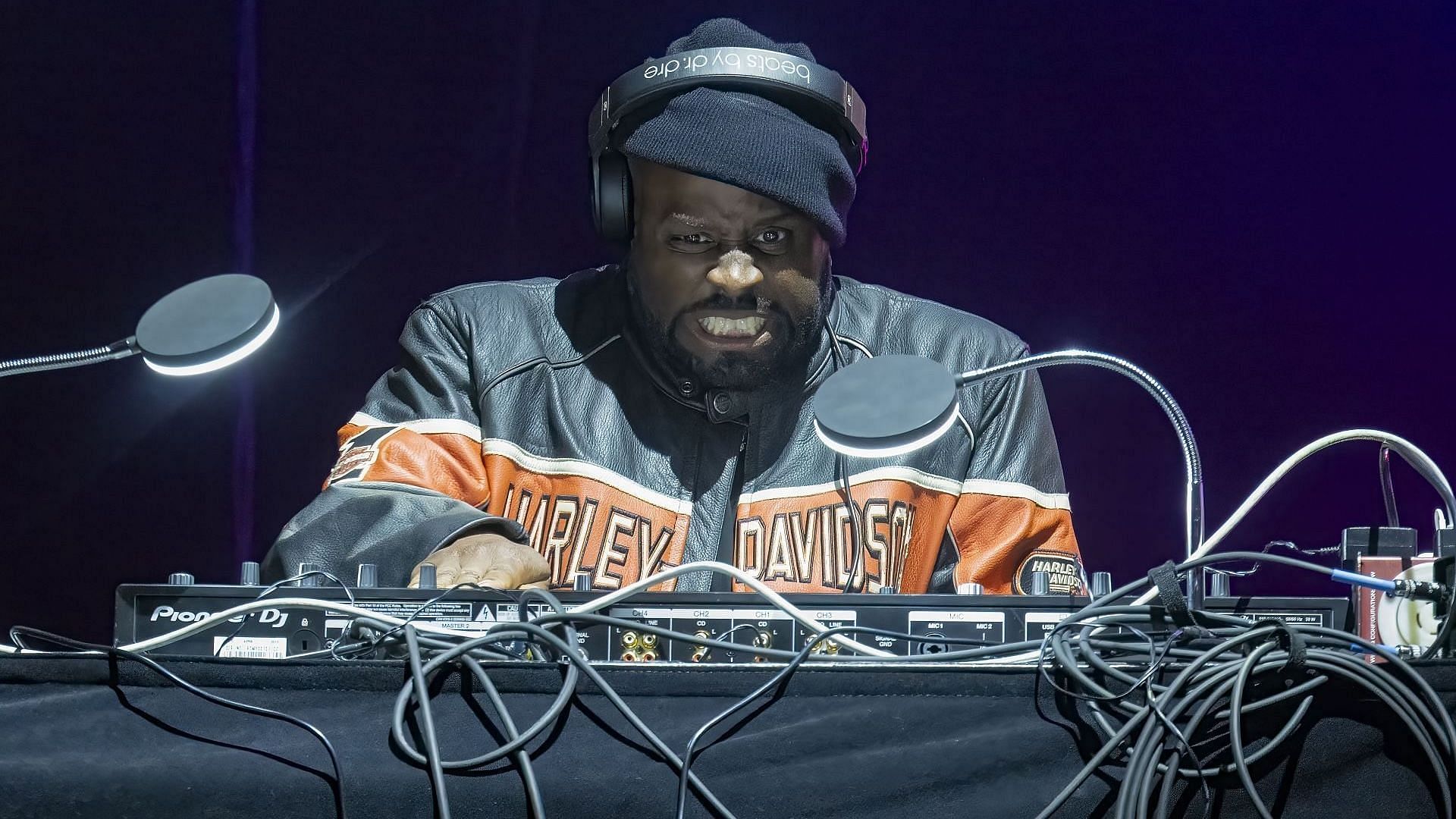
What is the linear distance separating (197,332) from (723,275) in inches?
36.3

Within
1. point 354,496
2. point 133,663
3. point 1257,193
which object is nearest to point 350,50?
point 354,496

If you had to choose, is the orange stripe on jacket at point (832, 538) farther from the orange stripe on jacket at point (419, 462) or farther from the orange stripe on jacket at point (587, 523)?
the orange stripe on jacket at point (419, 462)

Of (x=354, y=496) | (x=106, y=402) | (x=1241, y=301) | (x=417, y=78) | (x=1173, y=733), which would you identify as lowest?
(x=1173, y=733)

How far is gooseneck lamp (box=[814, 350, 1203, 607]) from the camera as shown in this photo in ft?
3.29

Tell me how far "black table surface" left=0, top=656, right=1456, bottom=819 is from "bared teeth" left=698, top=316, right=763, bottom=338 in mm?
1155

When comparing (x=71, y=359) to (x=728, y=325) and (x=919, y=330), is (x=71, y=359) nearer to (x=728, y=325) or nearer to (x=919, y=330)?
(x=728, y=325)

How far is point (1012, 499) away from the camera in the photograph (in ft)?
6.63

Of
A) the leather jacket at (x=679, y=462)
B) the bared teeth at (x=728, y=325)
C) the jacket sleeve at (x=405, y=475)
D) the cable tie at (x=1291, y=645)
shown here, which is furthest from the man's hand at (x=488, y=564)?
the cable tie at (x=1291, y=645)

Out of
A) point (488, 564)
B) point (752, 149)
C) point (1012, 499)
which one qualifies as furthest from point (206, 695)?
point (1012, 499)

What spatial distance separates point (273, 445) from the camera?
2812mm

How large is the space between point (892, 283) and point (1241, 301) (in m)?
0.68

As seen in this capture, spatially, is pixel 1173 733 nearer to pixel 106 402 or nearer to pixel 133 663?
pixel 133 663

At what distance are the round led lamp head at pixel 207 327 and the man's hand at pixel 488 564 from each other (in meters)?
0.32

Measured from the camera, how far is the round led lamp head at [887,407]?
3.29 feet
